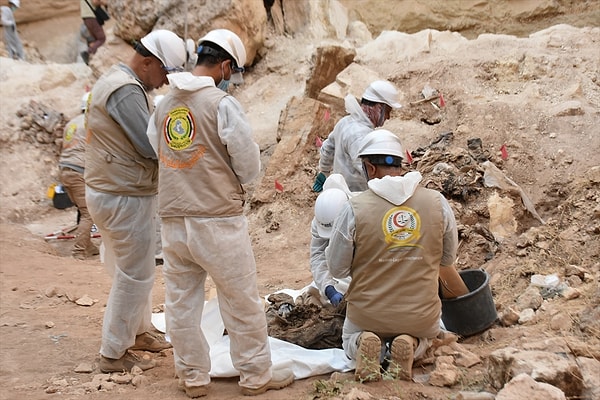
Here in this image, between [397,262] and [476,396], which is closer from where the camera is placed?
[476,396]

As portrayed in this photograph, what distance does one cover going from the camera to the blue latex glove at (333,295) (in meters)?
4.07

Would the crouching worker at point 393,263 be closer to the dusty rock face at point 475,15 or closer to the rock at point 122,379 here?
the rock at point 122,379

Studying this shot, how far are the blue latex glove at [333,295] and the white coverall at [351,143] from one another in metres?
1.25

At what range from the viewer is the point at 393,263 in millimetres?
3451

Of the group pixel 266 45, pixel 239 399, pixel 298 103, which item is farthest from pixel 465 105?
pixel 239 399

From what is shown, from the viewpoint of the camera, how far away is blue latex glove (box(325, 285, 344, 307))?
4066mm

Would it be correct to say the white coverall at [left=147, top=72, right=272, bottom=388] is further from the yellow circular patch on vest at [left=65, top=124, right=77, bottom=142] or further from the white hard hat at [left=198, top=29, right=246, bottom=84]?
the yellow circular patch on vest at [left=65, top=124, right=77, bottom=142]

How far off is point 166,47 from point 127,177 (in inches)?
30.8

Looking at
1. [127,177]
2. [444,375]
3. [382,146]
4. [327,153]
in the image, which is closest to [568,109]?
[327,153]

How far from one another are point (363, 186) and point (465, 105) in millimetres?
3130

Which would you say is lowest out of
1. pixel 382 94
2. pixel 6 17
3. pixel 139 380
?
pixel 139 380

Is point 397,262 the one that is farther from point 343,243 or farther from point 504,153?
point 504,153

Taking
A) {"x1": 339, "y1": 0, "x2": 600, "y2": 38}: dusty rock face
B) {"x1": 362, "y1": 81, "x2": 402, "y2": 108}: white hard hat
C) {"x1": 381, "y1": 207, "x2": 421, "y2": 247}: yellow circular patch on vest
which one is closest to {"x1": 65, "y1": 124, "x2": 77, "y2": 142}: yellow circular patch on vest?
{"x1": 362, "y1": 81, "x2": 402, "y2": 108}: white hard hat

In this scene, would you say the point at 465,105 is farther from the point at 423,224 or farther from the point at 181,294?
the point at 181,294
